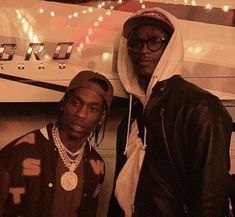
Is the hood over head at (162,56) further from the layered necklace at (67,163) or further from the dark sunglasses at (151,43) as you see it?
the layered necklace at (67,163)

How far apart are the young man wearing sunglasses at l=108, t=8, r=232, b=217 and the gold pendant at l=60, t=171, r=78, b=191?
7.3 inches

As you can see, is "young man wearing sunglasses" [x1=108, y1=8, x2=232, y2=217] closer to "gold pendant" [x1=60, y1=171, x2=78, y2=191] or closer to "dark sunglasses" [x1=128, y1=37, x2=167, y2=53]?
"dark sunglasses" [x1=128, y1=37, x2=167, y2=53]

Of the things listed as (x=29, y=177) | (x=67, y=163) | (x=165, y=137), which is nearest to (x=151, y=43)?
(x=165, y=137)

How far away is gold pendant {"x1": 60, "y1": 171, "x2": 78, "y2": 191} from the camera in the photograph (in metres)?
1.78

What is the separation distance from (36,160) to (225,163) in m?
0.75

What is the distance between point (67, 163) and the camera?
5.93 feet

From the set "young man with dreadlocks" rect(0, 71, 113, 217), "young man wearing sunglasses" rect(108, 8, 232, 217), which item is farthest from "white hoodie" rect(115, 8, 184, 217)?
"young man with dreadlocks" rect(0, 71, 113, 217)

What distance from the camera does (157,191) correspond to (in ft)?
5.61

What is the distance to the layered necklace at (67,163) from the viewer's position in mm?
1781

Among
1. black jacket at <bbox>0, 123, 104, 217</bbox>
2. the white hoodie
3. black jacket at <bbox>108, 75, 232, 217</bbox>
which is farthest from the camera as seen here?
the white hoodie

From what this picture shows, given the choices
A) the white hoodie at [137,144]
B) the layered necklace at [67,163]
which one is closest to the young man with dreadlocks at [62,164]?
the layered necklace at [67,163]

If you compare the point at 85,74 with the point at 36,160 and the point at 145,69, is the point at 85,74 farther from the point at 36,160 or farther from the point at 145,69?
the point at 36,160

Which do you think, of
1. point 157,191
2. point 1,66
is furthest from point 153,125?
point 1,66

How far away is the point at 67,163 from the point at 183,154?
1.62 feet
